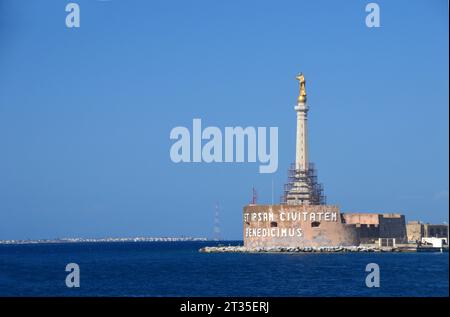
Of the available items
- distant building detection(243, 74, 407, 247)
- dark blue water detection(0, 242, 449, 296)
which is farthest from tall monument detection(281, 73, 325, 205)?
dark blue water detection(0, 242, 449, 296)

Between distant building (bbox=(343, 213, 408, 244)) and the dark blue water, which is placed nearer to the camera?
the dark blue water

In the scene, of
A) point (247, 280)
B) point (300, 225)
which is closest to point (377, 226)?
point (300, 225)

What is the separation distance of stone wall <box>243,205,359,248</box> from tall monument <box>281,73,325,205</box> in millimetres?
2041

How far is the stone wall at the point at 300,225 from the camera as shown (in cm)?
8206

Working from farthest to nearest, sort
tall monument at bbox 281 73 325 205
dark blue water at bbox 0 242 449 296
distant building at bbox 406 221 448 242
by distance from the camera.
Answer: distant building at bbox 406 221 448 242
tall monument at bbox 281 73 325 205
dark blue water at bbox 0 242 449 296

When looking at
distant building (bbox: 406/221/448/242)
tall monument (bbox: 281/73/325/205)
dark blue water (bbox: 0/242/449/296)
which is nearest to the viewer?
dark blue water (bbox: 0/242/449/296)

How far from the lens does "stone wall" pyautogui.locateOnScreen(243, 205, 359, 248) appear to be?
8206 centimetres

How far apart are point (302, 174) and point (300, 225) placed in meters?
4.06

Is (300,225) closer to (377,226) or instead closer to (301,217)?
(301,217)

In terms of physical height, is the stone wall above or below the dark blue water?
above

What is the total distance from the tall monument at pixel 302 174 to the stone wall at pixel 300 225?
2.04m

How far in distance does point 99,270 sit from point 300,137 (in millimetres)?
25182

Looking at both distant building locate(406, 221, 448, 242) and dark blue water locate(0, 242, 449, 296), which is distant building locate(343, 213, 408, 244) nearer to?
distant building locate(406, 221, 448, 242)
